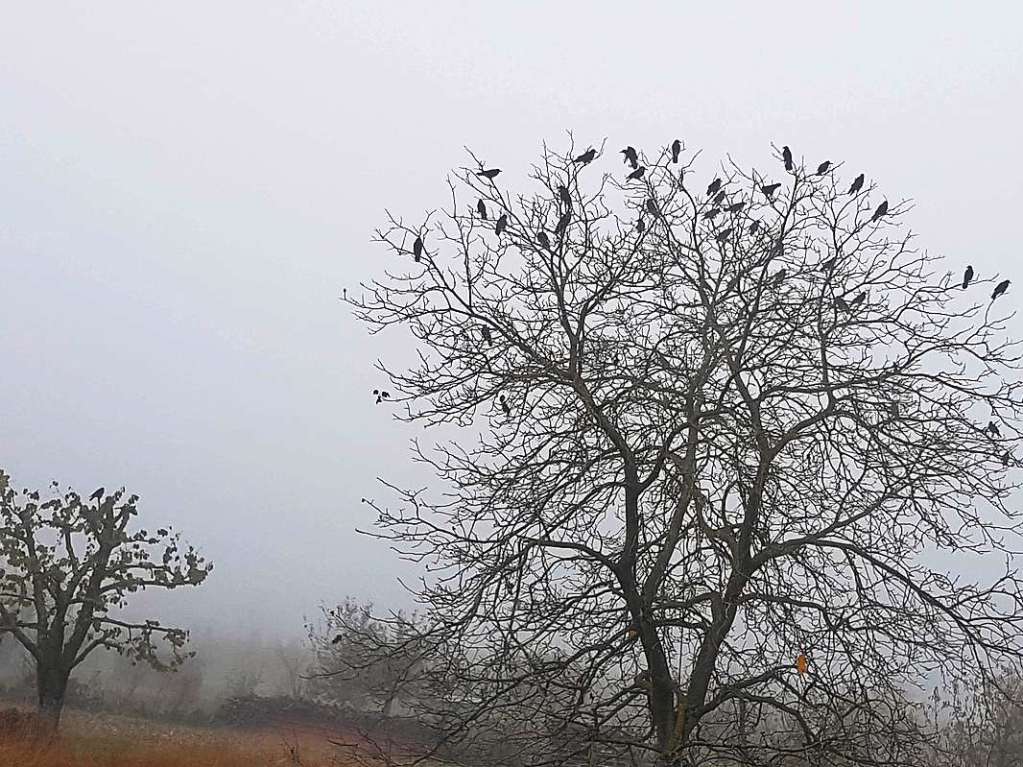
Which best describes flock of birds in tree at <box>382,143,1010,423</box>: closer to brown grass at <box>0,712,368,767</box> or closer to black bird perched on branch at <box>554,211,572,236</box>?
black bird perched on branch at <box>554,211,572,236</box>

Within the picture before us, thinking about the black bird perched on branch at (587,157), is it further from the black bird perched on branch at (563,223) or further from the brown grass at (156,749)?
the brown grass at (156,749)

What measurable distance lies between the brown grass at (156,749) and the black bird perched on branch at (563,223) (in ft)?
23.8

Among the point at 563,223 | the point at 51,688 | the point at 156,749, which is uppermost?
the point at 563,223

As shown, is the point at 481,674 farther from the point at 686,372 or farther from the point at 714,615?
the point at 686,372

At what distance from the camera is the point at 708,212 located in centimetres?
786

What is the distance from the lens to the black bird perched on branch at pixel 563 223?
719cm

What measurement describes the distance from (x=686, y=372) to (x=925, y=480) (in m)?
1.93

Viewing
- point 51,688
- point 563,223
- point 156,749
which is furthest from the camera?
point 51,688

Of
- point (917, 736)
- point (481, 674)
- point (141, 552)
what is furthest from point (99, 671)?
point (917, 736)

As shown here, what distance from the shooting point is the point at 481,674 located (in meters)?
6.60

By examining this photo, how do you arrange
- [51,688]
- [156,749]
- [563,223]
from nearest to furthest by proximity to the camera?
[563,223] → [156,749] → [51,688]

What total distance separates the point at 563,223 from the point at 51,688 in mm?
15623

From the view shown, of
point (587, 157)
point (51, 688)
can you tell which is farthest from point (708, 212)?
point (51, 688)

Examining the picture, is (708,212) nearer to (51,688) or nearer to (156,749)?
(156,749)
